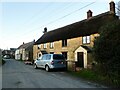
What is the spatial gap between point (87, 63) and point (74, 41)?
630 cm

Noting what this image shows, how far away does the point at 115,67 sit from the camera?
13.5m

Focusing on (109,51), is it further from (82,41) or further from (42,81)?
(82,41)

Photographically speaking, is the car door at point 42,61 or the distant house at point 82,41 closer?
the car door at point 42,61

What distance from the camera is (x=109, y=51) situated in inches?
559

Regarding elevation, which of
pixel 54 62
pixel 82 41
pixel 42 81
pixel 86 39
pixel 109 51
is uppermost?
pixel 86 39

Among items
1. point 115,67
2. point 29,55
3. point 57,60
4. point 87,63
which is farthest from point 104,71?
point 29,55

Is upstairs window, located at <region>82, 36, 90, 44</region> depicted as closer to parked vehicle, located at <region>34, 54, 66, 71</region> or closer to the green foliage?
parked vehicle, located at <region>34, 54, 66, 71</region>

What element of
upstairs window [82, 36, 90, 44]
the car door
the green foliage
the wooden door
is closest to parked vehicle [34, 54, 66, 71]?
the car door

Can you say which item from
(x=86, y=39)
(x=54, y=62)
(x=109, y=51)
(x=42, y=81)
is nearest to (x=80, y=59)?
(x=86, y=39)

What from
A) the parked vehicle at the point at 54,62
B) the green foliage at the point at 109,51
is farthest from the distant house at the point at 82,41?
the green foliage at the point at 109,51

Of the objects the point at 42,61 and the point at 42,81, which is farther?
the point at 42,61

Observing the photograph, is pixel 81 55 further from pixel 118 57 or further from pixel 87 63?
pixel 118 57

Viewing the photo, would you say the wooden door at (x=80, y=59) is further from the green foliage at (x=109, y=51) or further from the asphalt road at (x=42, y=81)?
the green foliage at (x=109, y=51)

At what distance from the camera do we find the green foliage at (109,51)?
1370 centimetres
